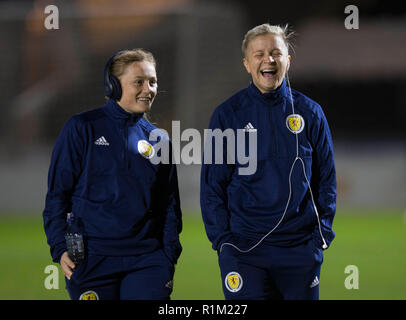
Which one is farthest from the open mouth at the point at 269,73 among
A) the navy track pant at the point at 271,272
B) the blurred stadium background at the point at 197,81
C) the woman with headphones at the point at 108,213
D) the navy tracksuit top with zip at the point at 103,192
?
the blurred stadium background at the point at 197,81

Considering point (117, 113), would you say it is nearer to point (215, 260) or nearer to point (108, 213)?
point (108, 213)

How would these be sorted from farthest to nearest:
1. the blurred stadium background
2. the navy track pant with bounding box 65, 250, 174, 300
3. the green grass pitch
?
the blurred stadium background < the green grass pitch < the navy track pant with bounding box 65, 250, 174, 300

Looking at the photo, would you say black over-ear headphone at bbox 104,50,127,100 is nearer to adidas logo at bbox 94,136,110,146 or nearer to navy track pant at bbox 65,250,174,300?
adidas logo at bbox 94,136,110,146

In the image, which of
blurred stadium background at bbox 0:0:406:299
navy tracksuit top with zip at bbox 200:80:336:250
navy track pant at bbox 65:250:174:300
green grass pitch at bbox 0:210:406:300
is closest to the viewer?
navy track pant at bbox 65:250:174:300

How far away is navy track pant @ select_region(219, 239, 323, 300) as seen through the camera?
2.60 meters

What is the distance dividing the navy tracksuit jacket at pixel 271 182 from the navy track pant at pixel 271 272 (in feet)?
0.09

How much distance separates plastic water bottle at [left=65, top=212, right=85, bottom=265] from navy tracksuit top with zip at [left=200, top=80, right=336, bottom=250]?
0.53 m

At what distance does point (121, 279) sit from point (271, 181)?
73cm

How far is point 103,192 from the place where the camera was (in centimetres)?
258

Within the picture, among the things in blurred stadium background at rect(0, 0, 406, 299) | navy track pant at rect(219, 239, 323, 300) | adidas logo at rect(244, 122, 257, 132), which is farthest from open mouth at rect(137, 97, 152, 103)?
blurred stadium background at rect(0, 0, 406, 299)

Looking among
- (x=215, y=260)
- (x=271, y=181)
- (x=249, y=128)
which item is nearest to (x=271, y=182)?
(x=271, y=181)

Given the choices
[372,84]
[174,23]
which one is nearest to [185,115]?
[174,23]

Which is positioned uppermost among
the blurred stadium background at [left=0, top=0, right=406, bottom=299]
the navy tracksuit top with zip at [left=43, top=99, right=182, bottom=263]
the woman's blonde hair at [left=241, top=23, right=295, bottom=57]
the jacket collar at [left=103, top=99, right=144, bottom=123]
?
the blurred stadium background at [left=0, top=0, right=406, bottom=299]

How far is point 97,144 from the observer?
2.62 metres
